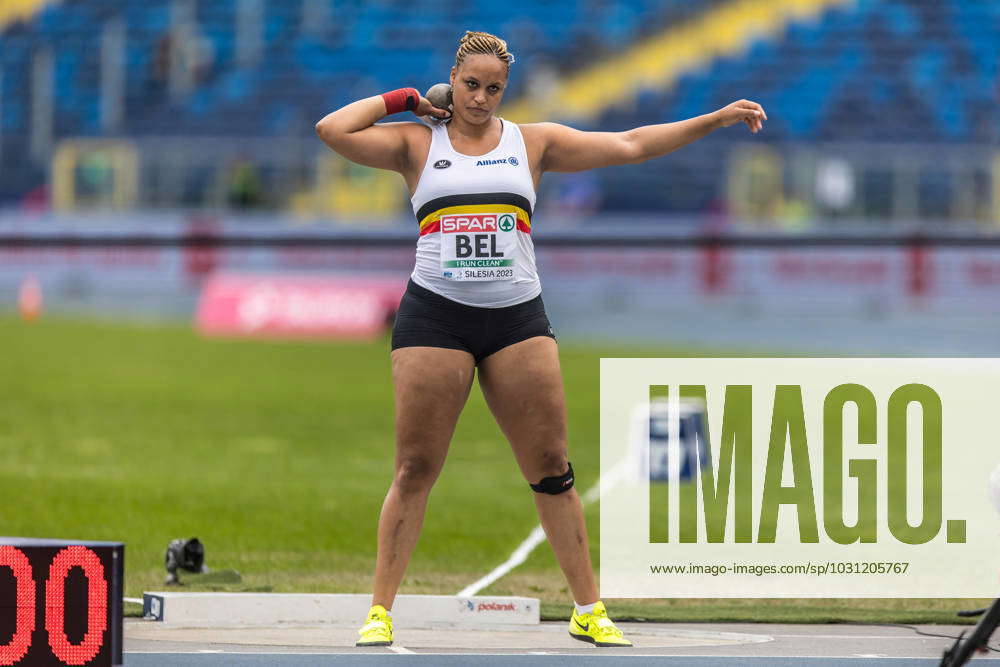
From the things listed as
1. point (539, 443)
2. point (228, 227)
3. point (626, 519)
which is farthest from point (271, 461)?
point (228, 227)

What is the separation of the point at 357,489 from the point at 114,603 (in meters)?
5.78

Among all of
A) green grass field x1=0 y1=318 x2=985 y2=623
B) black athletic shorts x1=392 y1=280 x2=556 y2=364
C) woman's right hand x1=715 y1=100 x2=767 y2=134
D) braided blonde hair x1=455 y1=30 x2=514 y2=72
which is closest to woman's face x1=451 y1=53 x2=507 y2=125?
braided blonde hair x1=455 y1=30 x2=514 y2=72

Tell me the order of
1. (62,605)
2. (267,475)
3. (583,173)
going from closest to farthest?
(62,605), (267,475), (583,173)

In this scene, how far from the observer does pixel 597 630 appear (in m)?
5.86

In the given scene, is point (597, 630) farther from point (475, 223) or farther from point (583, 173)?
point (583, 173)

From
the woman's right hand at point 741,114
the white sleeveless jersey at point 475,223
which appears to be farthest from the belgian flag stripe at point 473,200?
the woman's right hand at point 741,114

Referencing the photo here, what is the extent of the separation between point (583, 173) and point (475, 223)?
81.7ft

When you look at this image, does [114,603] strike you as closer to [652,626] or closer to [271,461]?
[652,626]

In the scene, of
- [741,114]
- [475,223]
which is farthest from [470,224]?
[741,114]

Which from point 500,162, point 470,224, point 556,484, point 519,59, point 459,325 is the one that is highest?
point 519,59

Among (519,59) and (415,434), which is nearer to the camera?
(415,434)

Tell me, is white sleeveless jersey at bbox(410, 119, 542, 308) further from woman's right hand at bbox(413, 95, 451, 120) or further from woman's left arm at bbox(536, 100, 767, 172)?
woman's left arm at bbox(536, 100, 767, 172)

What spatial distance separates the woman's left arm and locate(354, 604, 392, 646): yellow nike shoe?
1687 mm

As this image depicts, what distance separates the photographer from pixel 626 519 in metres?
8.11
